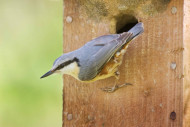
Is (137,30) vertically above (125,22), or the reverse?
(125,22)

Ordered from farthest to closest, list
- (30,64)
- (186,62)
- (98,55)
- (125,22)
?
(30,64) < (125,22) < (98,55) < (186,62)

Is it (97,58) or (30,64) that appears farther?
(30,64)

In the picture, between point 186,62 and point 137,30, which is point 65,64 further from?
point 186,62

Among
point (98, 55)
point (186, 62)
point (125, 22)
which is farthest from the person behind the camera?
point (125, 22)

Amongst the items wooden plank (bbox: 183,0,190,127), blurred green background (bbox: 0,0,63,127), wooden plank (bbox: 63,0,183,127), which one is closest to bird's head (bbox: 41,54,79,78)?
wooden plank (bbox: 63,0,183,127)

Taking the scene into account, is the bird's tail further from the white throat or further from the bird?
the white throat

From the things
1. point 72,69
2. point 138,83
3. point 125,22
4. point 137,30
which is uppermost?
point 125,22

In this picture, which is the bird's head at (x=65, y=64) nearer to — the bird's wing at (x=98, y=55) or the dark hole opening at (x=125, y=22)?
the bird's wing at (x=98, y=55)

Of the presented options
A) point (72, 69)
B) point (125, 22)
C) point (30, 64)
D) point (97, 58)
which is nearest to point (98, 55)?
point (97, 58)
